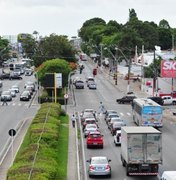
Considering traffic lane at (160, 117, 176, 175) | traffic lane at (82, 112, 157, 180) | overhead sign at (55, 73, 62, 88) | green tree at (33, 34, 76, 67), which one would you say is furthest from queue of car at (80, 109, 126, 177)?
green tree at (33, 34, 76, 67)

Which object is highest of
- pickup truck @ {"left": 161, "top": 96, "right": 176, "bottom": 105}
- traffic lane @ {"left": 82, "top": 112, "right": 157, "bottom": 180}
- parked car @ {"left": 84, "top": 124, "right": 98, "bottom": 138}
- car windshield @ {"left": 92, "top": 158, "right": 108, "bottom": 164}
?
car windshield @ {"left": 92, "top": 158, "right": 108, "bottom": 164}

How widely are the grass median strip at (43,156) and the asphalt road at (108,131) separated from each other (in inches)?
66.4

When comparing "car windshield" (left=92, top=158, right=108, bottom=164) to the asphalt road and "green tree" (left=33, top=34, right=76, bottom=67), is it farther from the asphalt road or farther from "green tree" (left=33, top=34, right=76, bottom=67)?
"green tree" (left=33, top=34, right=76, bottom=67)

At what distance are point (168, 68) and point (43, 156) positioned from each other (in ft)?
197

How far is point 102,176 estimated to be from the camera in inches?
1419

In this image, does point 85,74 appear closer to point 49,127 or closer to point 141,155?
point 49,127

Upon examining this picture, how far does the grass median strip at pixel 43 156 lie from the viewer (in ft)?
98.0

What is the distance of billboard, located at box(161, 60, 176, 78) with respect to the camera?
3627 inches

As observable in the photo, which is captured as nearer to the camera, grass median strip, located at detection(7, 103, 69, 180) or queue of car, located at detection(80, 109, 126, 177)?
grass median strip, located at detection(7, 103, 69, 180)

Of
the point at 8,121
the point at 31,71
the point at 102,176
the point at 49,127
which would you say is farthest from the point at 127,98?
the point at 31,71

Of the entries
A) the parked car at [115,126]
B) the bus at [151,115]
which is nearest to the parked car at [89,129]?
the parked car at [115,126]

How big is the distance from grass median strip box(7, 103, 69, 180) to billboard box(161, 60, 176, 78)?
38.4 meters

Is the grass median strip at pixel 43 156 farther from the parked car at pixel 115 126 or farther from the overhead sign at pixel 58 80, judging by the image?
the overhead sign at pixel 58 80

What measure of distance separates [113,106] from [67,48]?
42.3 m
